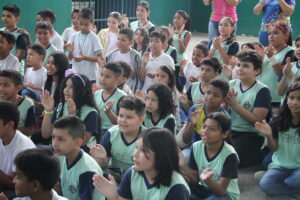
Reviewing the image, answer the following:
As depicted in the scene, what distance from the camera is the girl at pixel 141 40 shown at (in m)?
6.13

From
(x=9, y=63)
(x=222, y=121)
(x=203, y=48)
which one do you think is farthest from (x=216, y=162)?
(x=9, y=63)

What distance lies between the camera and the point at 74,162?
9.66ft

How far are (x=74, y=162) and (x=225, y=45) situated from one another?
3287 mm

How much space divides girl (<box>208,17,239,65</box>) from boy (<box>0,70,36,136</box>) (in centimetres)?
235

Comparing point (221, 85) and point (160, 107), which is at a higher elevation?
point (221, 85)

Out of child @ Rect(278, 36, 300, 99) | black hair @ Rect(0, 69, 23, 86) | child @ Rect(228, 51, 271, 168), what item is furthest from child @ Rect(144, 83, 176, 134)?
child @ Rect(278, 36, 300, 99)

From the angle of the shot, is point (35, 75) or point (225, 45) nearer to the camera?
point (35, 75)

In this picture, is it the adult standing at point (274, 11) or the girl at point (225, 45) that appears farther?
the adult standing at point (274, 11)

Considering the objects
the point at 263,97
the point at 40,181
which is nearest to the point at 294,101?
the point at 263,97

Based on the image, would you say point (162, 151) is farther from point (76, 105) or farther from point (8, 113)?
point (76, 105)

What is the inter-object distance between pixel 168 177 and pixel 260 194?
1472 millimetres

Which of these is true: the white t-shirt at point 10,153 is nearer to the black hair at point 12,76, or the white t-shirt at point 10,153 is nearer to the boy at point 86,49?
the black hair at point 12,76

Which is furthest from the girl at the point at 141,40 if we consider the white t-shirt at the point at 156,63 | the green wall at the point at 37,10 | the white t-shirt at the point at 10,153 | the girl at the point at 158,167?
the girl at the point at 158,167

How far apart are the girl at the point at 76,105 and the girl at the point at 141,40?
2300 millimetres
